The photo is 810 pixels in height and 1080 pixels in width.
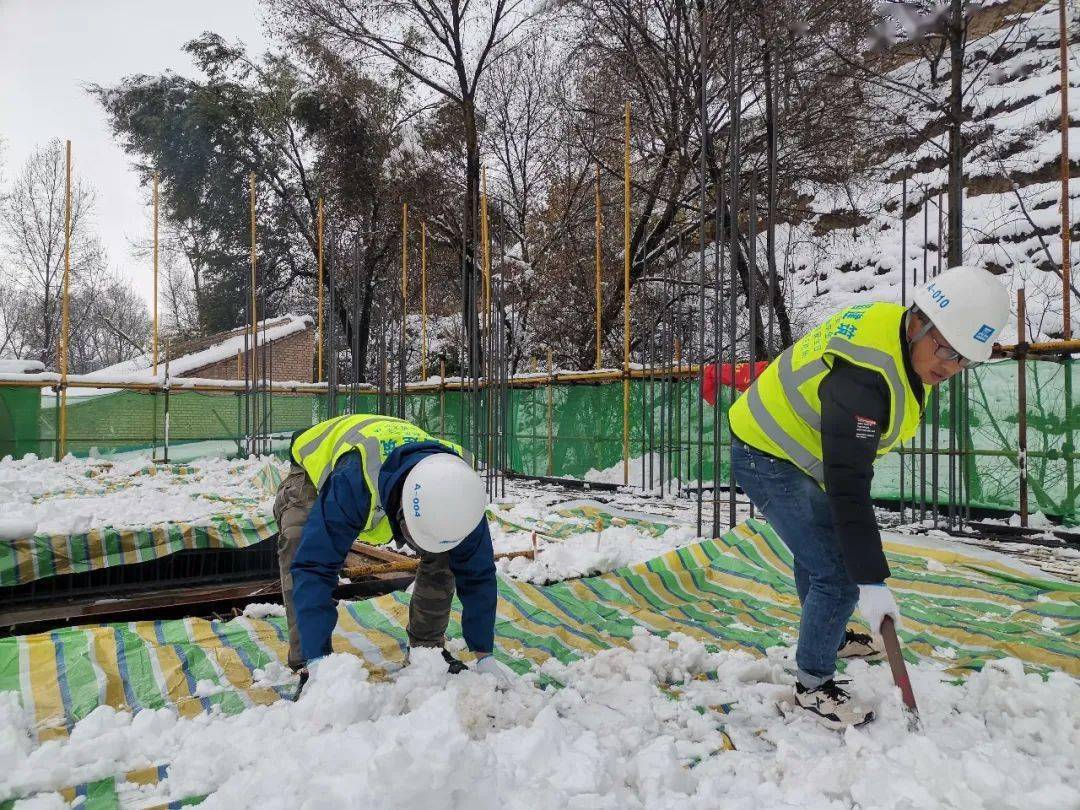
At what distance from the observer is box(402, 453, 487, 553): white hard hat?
2207 mm

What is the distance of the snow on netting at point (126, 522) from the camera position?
16.3 ft

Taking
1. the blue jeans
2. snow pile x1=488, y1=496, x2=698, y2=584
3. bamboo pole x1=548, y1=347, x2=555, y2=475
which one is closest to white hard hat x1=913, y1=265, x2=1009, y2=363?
the blue jeans

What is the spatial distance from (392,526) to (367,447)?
0.94ft

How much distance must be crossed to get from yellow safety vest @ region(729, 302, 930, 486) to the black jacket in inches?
2.9

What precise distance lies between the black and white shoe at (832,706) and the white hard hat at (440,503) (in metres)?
1.19

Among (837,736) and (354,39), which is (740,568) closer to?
(837,736)

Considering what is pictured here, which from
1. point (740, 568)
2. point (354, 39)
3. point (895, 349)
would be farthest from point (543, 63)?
point (895, 349)

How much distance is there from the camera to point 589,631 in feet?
10.5

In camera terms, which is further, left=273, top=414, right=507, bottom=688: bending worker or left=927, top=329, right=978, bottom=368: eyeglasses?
left=273, top=414, right=507, bottom=688: bending worker

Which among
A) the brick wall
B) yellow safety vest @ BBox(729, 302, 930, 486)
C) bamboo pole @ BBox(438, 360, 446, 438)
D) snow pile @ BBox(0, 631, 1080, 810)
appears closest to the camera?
snow pile @ BBox(0, 631, 1080, 810)

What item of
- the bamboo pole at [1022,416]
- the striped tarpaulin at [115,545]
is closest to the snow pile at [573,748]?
the striped tarpaulin at [115,545]

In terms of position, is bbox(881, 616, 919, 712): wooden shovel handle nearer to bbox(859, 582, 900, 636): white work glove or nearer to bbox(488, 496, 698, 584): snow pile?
bbox(859, 582, 900, 636): white work glove

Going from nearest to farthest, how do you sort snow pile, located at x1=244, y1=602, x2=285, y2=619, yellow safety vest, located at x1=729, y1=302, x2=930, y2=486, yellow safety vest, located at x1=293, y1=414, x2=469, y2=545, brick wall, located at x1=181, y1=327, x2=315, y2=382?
yellow safety vest, located at x1=729, y1=302, x2=930, y2=486 → yellow safety vest, located at x1=293, y1=414, x2=469, y2=545 → snow pile, located at x1=244, y1=602, x2=285, y2=619 → brick wall, located at x1=181, y1=327, x2=315, y2=382

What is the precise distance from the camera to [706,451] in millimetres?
8805
